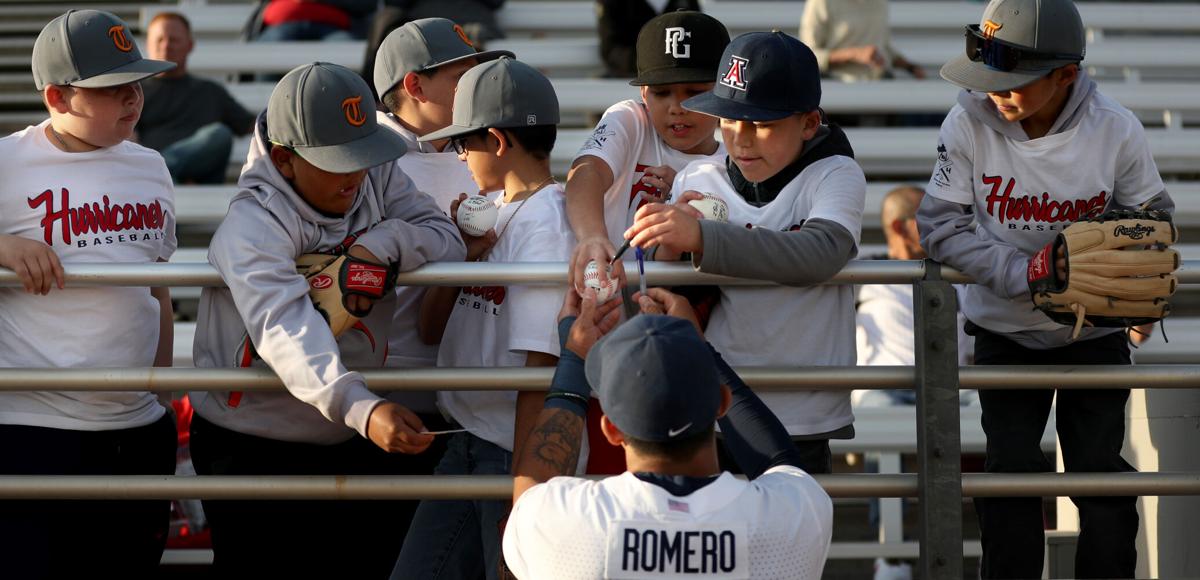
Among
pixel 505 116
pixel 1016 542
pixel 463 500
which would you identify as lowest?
pixel 1016 542

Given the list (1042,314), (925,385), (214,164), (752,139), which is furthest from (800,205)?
(214,164)

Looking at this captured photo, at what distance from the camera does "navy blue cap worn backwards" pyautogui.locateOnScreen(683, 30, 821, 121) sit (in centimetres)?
283

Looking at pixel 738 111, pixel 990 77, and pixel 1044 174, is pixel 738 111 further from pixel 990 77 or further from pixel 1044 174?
pixel 1044 174

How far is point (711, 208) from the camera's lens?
110 inches

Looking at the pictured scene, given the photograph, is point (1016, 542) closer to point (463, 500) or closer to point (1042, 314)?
point (1042, 314)

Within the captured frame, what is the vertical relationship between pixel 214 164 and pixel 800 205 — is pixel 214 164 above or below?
below

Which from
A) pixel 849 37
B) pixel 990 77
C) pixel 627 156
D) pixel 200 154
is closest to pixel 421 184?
pixel 627 156

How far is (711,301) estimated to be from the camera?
115 inches

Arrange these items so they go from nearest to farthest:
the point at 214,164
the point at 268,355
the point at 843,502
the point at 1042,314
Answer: the point at 268,355 → the point at 1042,314 → the point at 843,502 → the point at 214,164

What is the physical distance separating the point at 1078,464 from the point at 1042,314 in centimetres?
36

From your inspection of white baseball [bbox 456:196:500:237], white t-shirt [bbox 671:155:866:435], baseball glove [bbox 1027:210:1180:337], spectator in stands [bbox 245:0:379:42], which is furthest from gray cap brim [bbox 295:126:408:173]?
spectator in stands [bbox 245:0:379:42]

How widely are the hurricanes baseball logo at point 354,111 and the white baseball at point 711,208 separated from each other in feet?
2.39

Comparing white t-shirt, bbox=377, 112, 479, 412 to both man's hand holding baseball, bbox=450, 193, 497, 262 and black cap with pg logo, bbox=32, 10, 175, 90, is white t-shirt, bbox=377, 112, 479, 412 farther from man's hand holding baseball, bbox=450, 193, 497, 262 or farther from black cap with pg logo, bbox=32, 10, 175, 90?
black cap with pg logo, bbox=32, 10, 175, 90

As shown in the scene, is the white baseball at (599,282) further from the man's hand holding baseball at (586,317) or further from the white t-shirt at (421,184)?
the white t-shirt at (421,184)
